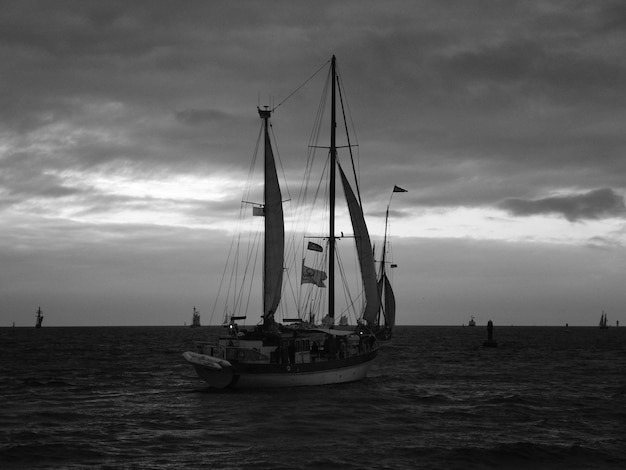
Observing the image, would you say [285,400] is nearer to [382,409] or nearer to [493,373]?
[382,409]

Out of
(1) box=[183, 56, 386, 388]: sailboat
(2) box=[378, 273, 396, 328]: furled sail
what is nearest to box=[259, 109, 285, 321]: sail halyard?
(1) box=[183, 56, 386, 388]: sailboat

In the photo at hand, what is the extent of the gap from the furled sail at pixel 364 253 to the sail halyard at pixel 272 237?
738cm

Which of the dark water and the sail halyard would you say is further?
the sail halyard

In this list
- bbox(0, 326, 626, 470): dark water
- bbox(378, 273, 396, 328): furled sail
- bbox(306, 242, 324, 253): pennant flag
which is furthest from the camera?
bbox(378, 273, 396, 328): furled sail

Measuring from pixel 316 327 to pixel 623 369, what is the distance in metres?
38.9

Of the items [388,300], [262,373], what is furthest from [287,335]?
[388,300]

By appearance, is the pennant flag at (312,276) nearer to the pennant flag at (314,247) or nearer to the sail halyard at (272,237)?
the pennant flag at (314,247)

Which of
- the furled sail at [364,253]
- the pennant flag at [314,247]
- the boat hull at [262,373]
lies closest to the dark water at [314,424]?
the boat hull at [262,373]

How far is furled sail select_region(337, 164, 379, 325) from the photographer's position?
50.9m

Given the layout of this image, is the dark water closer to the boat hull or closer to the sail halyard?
the boat hull

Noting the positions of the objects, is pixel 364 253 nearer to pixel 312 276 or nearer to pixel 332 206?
pixel 332 206

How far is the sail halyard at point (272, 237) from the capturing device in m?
44.0

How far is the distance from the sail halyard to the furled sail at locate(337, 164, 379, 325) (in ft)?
24.2

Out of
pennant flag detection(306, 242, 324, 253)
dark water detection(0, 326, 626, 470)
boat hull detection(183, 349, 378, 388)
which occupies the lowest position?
dark water detection(0, 326, 626, 470)
